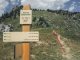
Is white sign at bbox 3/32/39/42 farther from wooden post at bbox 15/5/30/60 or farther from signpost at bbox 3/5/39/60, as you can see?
wooden post at bbox 15/5/30/60

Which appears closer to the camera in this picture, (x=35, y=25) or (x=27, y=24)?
(x=27, y=24)

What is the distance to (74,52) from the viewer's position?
2286 cm

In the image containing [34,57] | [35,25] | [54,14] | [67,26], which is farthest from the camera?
[54,14]

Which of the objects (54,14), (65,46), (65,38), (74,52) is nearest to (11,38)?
(74,52)

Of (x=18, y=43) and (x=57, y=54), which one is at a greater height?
(x=18, y=43)

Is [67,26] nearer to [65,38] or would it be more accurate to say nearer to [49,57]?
[65,38]

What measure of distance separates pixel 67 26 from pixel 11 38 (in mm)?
29429

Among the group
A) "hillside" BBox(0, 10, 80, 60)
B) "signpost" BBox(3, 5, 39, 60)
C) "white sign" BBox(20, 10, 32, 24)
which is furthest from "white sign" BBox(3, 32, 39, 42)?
"hillside" BBox(0, 10, 80, 60)

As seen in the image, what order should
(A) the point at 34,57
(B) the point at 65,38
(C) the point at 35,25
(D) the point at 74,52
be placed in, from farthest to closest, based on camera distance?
1. (C) the point at 35,25
2. (B) the point at 65,38
3. (D) the point at 74,52
4. (A) the point at 34,57

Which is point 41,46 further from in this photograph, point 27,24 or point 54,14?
point 54,14

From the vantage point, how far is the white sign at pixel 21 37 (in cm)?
746

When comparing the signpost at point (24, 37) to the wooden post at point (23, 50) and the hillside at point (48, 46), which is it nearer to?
the wooden post at point (23, 50)

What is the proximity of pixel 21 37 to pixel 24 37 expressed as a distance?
0.22ft

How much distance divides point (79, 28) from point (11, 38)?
2842 centimetres
